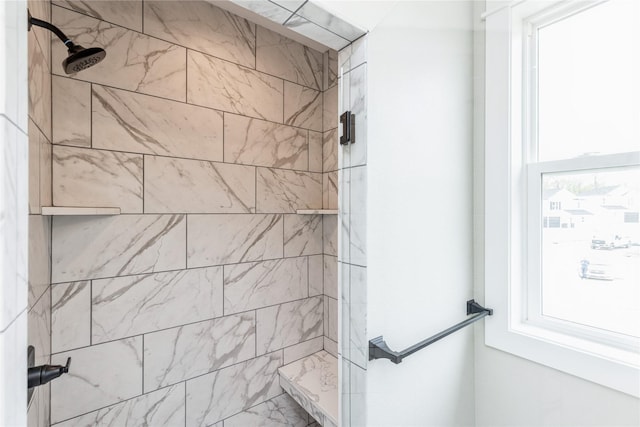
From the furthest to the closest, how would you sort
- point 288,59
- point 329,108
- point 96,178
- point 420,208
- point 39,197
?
point 329,108 → point 288,59 → point 96,178 → point 420,208 → point 39,197

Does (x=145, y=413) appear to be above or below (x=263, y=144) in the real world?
below

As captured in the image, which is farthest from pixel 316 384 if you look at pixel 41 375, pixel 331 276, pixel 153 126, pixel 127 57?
pixel 127 57

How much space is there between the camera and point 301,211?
1.61 meters

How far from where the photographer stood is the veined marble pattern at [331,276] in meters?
1.74

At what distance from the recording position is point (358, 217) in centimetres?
88

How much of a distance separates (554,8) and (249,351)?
199 cm

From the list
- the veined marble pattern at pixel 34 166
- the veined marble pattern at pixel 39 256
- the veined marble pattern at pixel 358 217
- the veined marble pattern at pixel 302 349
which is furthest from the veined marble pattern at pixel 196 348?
Answer: the veined marble pattern at pixel 358 217

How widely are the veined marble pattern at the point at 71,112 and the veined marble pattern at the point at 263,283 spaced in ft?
2.66

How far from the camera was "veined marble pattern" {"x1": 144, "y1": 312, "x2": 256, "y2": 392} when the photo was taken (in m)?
1.28

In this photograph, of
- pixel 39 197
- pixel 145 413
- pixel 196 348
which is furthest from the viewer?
pixel 196 348

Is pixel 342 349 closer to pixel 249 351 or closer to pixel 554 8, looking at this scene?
pixel 249 351

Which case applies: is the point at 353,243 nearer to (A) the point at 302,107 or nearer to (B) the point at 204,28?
(A) the point at 302,107

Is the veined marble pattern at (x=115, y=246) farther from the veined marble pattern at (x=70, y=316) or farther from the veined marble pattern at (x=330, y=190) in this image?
the veined marble pattern at (x=330, y=190)

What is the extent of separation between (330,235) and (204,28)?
49.1 inches
